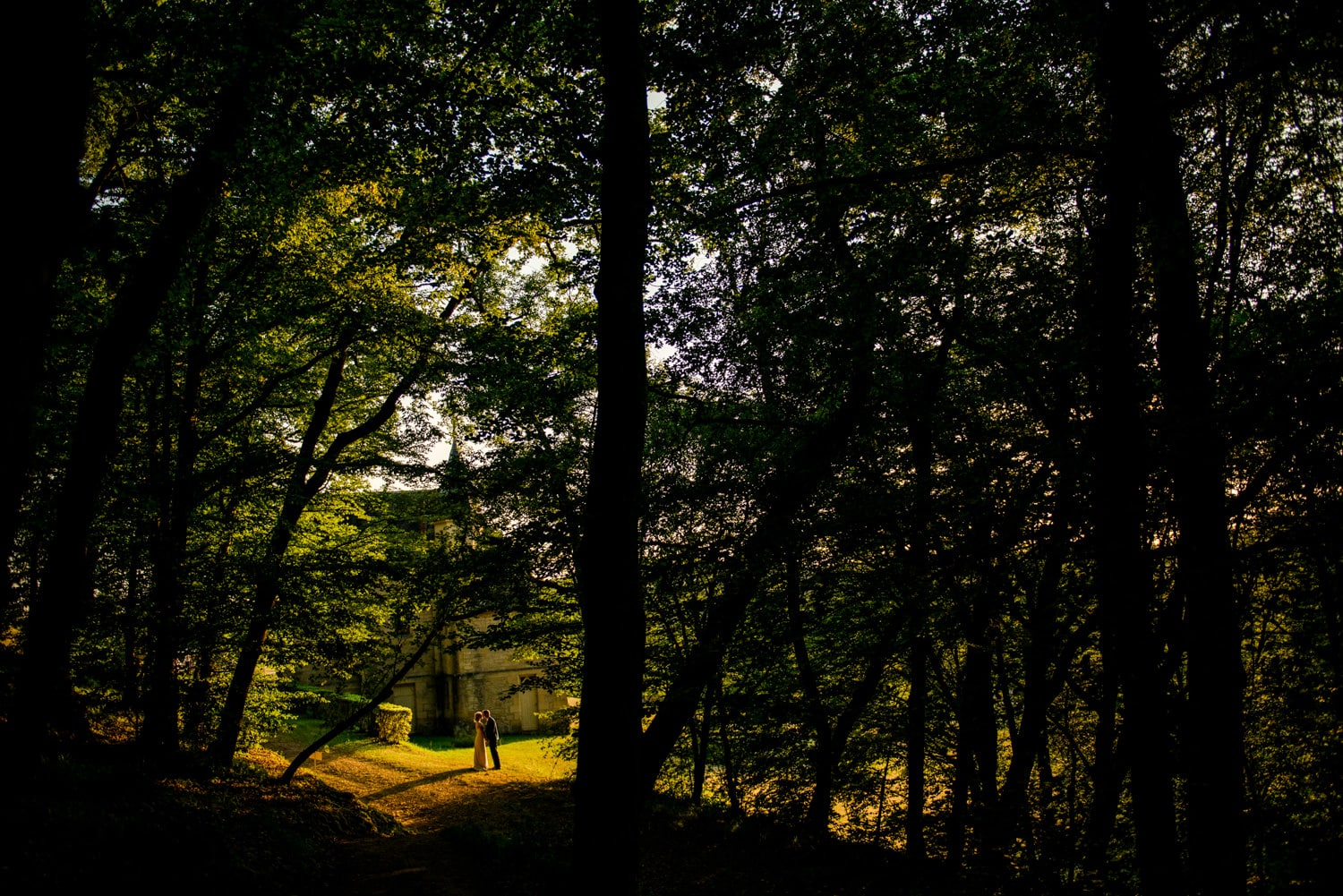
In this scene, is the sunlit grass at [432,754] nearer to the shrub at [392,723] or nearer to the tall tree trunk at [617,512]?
the shrub at [392,723]

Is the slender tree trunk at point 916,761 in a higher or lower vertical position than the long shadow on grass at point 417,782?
higher

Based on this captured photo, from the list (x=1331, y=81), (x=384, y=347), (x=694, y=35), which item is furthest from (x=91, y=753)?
(x=1331, y=81)

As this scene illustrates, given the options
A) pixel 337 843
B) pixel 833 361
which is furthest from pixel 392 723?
pixel 833 361

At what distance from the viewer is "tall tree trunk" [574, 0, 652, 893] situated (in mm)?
3662

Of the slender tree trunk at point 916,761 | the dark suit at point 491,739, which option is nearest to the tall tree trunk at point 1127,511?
the slender tree trunk at point 916,761

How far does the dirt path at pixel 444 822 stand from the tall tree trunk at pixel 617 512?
677cm

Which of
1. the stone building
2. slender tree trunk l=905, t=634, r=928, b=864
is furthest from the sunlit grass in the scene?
slender tree trunk l=905, t=634, r=928, b=864

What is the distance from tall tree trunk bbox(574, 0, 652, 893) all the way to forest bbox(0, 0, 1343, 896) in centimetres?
3

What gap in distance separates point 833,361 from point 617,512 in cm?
328

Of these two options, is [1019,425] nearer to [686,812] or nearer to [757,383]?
[757,383]

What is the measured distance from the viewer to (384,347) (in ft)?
40.8

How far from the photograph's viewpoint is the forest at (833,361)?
4.31 meters

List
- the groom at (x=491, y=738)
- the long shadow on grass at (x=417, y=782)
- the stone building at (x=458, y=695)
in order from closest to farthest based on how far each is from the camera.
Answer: the long shadow on grass at (x=417, y=782) < the groom at (x=491, y=738) < the stone building at (x=458, y=695)

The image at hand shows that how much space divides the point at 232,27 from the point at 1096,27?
24.6 ft
